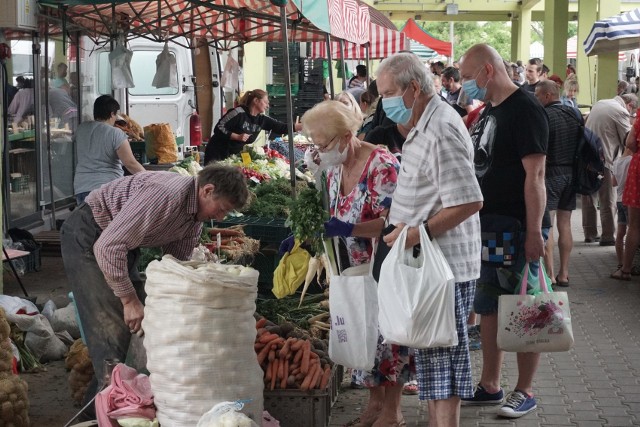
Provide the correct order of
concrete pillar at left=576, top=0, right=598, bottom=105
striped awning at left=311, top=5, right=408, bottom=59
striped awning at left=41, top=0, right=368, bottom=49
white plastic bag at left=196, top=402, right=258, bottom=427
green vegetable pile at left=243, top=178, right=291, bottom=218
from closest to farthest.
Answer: white plastic bag at left=196, top=402, right=258, bottom=427
green vegetable pile at left=243, top=178, right=291, bottom=218
striped awning at left=41, top=0, right=368, bottom=49
striped awning at left=311, top=5, right=408, bottom=59
concrete pillar at left=576, top=0, right=598, bottom=105

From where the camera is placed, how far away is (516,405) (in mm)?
5867

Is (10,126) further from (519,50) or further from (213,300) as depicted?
(519,50)

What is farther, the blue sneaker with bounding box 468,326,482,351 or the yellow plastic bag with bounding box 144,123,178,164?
the yellow plastic bag with bounding box 144,123,178,164

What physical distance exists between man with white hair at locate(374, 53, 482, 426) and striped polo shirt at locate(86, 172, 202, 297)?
0.96m

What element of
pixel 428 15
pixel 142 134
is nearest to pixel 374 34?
pixel 142 134

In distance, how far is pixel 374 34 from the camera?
15.4 m

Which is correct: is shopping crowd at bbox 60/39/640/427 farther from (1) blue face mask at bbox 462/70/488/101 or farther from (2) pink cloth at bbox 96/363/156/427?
(2) pink cloth at bbox 96/363/156/427

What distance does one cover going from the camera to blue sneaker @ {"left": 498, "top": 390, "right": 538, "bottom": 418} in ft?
19.1

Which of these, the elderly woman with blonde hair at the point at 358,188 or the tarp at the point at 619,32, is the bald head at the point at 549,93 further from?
the tarp at the point at 619,32

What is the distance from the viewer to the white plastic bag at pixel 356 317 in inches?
197

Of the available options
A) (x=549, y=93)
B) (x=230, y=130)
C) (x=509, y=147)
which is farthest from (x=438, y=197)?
(x=230, y=130)

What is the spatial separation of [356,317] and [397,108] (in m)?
1.12

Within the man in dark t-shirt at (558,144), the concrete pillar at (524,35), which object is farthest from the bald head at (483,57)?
the concrete pillar at (524,35)

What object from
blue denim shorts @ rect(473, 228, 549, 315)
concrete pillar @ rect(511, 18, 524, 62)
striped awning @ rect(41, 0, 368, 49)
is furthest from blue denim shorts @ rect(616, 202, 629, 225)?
concrete pillar @ rect(511, 18, 524, 62)
